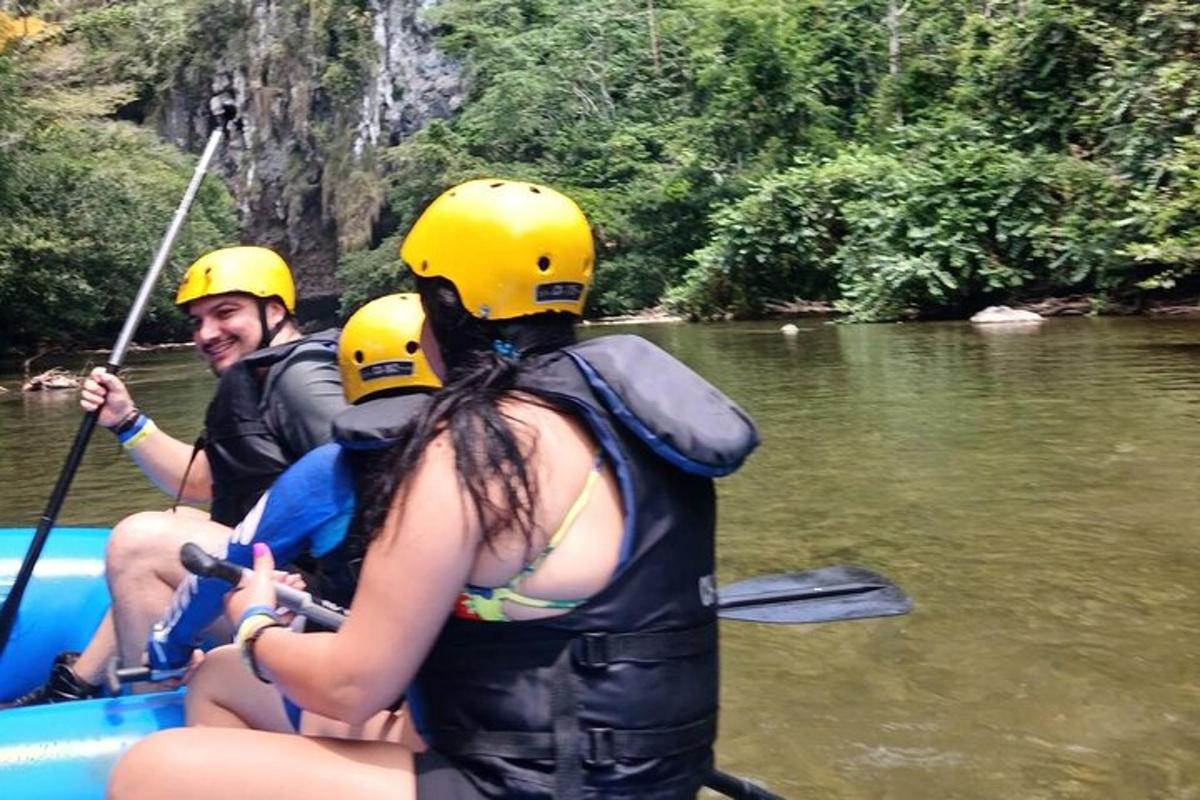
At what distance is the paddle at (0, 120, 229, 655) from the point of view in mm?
2908

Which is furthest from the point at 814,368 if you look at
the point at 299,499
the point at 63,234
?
the point at 63,234

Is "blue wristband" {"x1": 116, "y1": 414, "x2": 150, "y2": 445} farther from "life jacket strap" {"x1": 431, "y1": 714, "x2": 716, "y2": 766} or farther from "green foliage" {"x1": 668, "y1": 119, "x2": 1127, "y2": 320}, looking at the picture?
"green foliage" {"x1": 668, "y1": 119, "x2": 1127, "y2": 320}

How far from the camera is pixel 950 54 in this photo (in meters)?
20.4

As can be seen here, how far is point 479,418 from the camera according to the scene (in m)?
1.49

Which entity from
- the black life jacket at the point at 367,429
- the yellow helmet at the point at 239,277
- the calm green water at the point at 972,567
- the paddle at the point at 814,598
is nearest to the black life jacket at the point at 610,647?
the black life jacket at the point at 367,429

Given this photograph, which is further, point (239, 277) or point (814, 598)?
point (239, 277)

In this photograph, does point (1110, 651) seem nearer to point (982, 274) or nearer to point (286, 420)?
point (286, 420)

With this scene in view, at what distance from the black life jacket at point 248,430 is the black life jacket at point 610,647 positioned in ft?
4.05

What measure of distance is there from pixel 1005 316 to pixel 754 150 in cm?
901

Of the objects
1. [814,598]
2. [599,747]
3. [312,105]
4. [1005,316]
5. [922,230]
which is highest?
[312,105]

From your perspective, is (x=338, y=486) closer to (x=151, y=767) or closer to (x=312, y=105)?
(x=151, y=767)

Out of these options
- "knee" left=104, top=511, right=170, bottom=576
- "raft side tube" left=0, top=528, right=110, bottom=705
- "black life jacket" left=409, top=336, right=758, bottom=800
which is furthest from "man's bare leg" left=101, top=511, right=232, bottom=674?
"black life jacket" left=409, top=336, right=758, bottom=800

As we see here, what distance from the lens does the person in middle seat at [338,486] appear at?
5.37ft

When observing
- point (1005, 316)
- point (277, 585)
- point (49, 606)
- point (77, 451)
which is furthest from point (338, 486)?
point (1005, 316)
